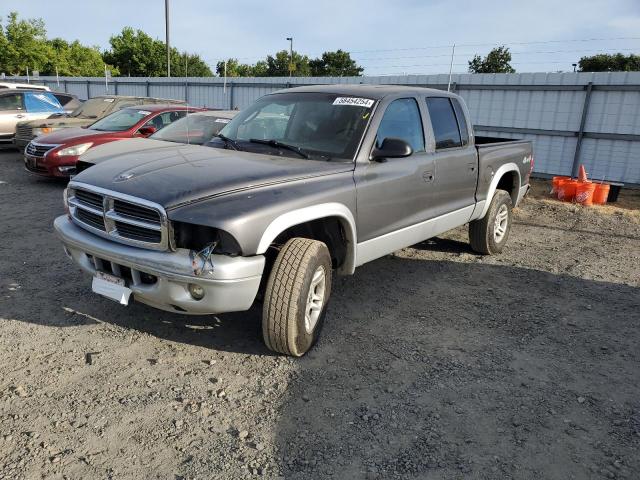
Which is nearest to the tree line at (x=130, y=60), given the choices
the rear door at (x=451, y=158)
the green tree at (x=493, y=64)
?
the green tree at (x=493, y=64)

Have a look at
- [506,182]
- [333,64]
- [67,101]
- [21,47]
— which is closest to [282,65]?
[333,64]

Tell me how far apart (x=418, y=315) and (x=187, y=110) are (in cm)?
751

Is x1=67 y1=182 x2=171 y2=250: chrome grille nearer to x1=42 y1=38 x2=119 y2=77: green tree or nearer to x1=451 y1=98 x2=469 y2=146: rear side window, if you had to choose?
x1=451 y1=98 x2=469 y2=146: rear side window

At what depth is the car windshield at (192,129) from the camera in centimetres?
756

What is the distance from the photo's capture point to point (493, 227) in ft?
20.1

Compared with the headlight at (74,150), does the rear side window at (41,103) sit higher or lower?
higher

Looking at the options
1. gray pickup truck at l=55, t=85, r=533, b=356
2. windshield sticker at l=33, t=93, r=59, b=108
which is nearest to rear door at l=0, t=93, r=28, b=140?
windshield sticker at l=33, t=93, r=59, b=108

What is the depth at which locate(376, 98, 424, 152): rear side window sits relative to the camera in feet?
14.2

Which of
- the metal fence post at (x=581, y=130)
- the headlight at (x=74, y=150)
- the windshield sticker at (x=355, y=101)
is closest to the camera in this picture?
the windshield sticker at (x=355, y=101)

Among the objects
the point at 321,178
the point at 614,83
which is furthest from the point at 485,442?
the point at 614,83

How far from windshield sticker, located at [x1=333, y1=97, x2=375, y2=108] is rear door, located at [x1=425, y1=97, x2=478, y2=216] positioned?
90 cm

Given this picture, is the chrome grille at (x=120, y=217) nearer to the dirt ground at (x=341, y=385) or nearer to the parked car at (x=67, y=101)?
the dirt ground at (x=341, y=385)

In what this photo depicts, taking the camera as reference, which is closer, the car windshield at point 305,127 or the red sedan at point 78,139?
the car windshield at point 305,127

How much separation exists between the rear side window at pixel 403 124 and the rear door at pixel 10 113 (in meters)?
12.1
